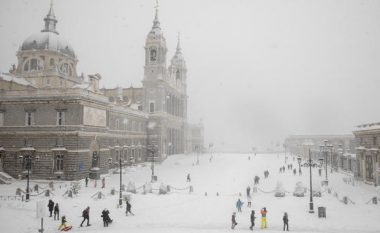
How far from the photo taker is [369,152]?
41.8 meters

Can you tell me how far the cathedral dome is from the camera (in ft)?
198

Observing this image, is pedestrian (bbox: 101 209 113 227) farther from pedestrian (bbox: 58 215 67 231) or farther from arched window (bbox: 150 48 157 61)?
arched window (bbox: 150 48 157 61)

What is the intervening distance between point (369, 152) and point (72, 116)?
35515 mm

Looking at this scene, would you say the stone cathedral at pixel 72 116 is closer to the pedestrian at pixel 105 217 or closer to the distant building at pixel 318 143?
the pedestrian at pixel 105 217

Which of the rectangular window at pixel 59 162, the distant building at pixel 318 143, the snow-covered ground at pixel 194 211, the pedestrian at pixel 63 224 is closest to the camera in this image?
the pedestrian at pixel 63 224

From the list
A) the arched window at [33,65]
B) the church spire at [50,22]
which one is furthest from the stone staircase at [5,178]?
the church spire at [50,22]

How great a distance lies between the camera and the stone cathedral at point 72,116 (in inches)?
1576

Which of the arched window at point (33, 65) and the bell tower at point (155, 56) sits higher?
the bell tower at point (155, 56)

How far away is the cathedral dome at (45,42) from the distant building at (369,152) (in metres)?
50.2

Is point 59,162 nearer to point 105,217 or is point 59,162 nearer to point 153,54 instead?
point 105,217

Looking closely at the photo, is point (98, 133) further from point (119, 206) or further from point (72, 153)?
point (119, 206)

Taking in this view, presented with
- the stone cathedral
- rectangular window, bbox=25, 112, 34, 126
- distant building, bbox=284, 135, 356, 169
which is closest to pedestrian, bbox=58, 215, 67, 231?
the stone cathedral

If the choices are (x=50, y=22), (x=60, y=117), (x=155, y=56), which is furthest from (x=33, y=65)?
(x=60, y=117)

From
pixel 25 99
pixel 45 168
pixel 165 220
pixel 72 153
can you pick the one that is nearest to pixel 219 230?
pixel 165 220
